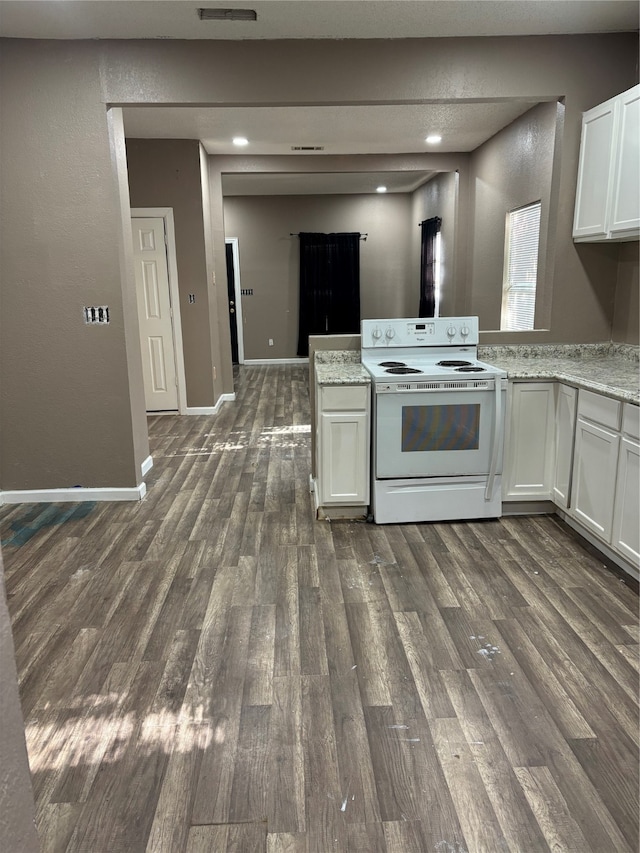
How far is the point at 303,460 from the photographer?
14.8 ft

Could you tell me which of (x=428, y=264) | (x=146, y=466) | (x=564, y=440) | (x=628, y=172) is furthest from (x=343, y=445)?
(x=428, y=264)

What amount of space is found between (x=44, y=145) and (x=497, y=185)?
4089 millimetres

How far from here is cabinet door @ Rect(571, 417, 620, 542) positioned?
2680 mm

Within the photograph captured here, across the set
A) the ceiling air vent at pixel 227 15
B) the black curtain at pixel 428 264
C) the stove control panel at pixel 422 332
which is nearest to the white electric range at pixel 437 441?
the stove control panel at pixel 422 332

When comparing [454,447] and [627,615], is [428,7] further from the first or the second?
[627,615]

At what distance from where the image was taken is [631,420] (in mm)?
2482

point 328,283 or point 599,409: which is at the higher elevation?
point 328,283

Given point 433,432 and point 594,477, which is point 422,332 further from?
point 594,477

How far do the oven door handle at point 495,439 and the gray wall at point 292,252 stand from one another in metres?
6.88

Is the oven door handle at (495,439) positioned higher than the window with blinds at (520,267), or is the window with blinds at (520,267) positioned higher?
the window with blinds at (520,267)

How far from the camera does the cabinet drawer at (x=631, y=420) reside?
2.44m

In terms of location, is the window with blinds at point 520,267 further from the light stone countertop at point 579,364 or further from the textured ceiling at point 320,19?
the textured ceiling at point 320,19

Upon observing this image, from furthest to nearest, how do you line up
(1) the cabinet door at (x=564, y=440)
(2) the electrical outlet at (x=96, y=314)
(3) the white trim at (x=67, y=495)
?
1. (3) the white trim at (x=67, y=495)
2. (2) the electrical outlet at (x=96, y=314)
3. (1) the cabinet door at (x=564, y=440)

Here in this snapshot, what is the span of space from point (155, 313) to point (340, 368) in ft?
10.6
